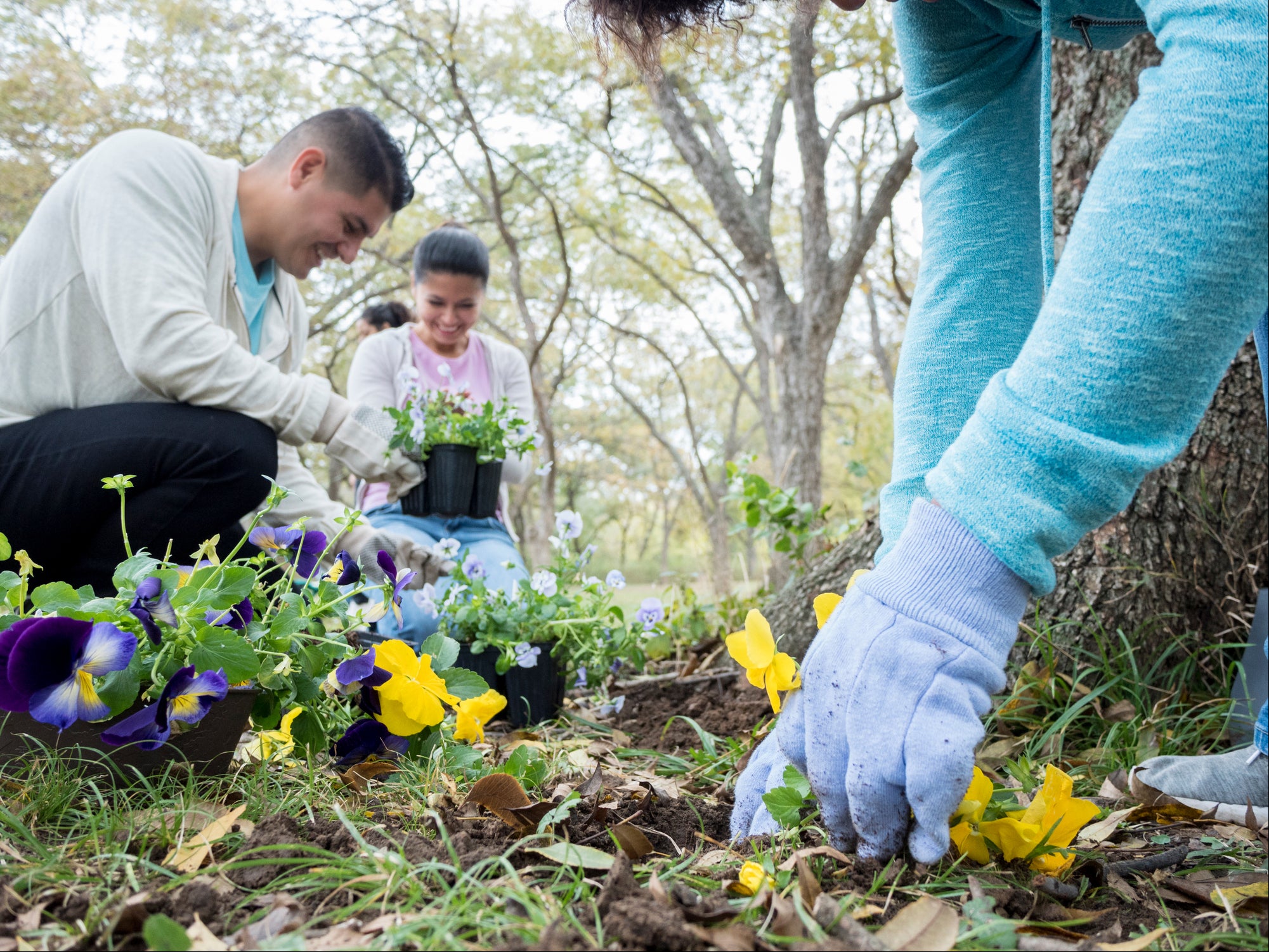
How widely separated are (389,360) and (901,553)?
136 inches

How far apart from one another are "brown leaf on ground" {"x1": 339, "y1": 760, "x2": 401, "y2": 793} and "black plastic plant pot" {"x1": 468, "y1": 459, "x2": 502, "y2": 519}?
1.73 meters

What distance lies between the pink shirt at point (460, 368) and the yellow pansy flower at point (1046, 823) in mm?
3305

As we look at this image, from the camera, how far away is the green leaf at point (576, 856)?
943mm

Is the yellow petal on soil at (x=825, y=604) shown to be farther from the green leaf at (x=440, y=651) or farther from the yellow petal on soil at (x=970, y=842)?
the green leaf at (x=440, y=651)

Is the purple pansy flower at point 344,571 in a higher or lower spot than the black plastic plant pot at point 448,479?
higher

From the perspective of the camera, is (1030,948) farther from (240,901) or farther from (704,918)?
(240,901)

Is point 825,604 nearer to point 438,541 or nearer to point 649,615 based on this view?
point 649,615

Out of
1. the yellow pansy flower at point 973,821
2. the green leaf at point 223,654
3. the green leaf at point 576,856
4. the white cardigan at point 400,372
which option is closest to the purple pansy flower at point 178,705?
the green leaf at point 223,654

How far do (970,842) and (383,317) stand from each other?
543cm

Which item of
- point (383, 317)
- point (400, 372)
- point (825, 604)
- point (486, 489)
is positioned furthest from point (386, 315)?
point (825, 604)

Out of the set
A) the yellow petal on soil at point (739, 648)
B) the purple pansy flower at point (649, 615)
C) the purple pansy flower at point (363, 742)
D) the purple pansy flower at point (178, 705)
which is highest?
the yellow petal on soil at point (739, 648)

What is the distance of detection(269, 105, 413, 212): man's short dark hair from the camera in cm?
285

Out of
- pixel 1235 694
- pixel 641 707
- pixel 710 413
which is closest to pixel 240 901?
pixel 641 707

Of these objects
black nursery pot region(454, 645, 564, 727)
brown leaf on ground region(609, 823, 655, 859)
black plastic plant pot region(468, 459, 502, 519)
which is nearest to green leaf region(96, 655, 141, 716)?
brown leaf on ground region(609, 823, 655, 859)
